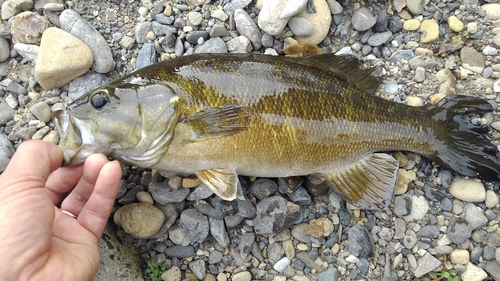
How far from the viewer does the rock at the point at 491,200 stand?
3727 millimetres

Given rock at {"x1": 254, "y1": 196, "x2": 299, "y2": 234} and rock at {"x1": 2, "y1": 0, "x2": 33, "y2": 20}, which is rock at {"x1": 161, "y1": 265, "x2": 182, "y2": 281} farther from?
rock at {"x1": 2, "y1": 0, "x2": 33, "y2": 20}

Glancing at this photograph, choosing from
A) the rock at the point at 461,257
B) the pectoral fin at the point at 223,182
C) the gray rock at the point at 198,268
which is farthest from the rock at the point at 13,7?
the rock at the point at 461,257

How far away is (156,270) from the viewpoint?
3.59 m

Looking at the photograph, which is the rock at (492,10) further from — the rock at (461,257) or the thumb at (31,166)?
the thumb at (31,166)

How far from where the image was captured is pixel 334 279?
3578 mm

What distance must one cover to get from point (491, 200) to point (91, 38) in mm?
4238

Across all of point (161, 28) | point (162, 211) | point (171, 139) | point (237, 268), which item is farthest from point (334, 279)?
point (161, 28)

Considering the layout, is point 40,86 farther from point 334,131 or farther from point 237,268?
point 334,131

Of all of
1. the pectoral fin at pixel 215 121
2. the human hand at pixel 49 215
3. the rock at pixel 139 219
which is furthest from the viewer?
the rock at pixel 139 219

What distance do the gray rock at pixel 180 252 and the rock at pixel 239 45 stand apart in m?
1.99

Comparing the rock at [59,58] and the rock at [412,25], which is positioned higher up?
the rock at [412,25]

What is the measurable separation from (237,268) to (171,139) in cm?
145

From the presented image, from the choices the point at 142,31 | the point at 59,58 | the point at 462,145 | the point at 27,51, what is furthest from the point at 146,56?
the point at 462,145

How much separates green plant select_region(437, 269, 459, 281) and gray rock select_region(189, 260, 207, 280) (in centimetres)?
219
